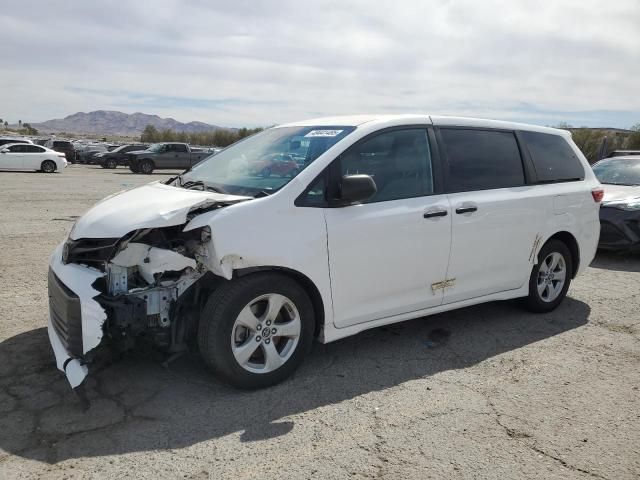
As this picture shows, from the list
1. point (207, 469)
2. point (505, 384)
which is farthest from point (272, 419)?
point (505, 384)

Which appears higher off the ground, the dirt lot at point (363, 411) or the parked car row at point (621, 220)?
the parked car row at point (621, 220)

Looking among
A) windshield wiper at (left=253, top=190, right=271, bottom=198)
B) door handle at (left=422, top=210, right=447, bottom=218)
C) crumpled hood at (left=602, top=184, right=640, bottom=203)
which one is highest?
windshield wiper at (left=253, top=190, right=271, bottom=198)

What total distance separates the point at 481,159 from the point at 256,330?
8.55 feet

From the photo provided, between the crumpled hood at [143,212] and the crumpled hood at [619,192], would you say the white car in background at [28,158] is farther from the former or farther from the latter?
the crumpled hood at [143,212]

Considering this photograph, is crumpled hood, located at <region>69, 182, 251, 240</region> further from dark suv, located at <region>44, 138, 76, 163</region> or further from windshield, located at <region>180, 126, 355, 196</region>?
dark suv, located at <region>44, 138, 76, 163</region>

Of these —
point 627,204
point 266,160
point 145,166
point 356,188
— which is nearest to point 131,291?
point 266,160

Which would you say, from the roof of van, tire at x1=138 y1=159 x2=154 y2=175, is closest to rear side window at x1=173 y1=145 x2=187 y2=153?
tire at x1=138 y1=159 x2=154 y2=175

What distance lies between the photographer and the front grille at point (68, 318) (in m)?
3.49

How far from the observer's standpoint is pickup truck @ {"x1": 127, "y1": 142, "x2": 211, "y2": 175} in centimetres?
3106

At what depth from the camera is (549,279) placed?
18.7ft

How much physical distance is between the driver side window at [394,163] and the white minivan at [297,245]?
0.01 m

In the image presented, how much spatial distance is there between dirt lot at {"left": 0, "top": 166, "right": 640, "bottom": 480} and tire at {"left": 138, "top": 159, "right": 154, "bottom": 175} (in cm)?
2703

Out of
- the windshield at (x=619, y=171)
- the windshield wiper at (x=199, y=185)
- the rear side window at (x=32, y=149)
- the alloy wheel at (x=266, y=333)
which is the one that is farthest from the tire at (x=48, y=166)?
the alloy wheel at (x=266, y=333)

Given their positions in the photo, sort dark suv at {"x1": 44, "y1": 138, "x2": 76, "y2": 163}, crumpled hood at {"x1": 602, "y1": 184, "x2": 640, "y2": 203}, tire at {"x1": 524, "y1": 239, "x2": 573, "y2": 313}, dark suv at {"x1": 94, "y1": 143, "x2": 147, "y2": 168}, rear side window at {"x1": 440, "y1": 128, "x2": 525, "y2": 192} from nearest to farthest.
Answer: rear side window at {"x1": 440, "y1": 128, "x2": 525, "y2": 192} → tire at {"x1": 524, "y1": 239, "x2": 573, "y2": 313} → crumpled hood at {"x1": 602, "y1": 184, "x2": 640, "y2": 203} → dark suv at {"x1": 94, "y1": 143, "x2": 147, "y2": 168} → dark suv at {"x1": 44, "y1": 138, "x2": 76, "y2": 163}
